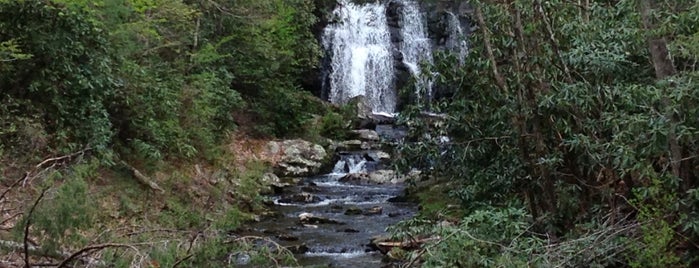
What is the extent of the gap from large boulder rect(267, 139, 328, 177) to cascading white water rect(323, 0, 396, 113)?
6687 millimetres

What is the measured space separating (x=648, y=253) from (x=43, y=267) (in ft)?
15.6

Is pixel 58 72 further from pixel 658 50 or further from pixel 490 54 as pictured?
pixel 658 50

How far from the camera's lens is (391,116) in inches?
968

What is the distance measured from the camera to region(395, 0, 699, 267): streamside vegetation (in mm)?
5367

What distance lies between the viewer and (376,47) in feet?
85.3

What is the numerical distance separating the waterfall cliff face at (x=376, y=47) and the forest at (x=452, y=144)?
430 inches

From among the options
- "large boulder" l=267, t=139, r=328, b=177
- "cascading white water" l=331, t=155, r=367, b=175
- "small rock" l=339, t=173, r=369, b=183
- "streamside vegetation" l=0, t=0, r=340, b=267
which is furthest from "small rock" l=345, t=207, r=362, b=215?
"cascading white water" l=331, t=155, r=367, b=175

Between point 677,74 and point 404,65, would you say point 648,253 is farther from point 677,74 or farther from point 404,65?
point 404,65

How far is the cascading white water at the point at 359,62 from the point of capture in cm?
2523

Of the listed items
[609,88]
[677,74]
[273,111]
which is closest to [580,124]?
[609,88]

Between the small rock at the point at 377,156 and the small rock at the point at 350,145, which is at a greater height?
the small rock at the point at 350,145

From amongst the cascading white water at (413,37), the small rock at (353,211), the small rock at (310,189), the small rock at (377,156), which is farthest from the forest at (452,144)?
the cascading white water at (413,37)

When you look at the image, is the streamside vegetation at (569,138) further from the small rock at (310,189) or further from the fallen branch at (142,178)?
the small rock at (310,189)

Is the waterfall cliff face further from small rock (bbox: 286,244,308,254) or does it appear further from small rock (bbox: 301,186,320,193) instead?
small rock (bbox: 286,244,308,254)
